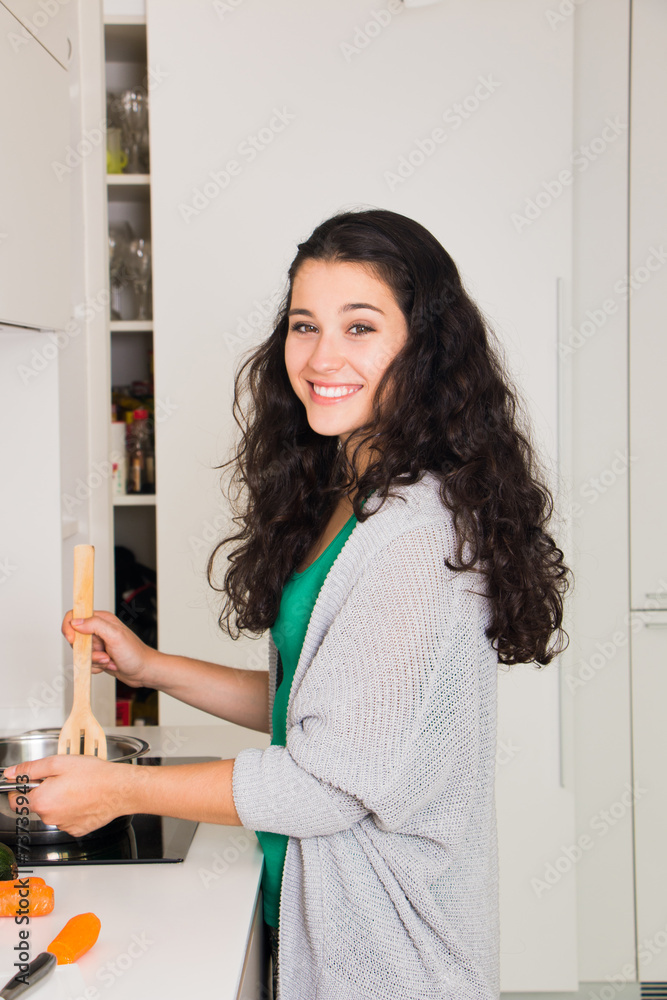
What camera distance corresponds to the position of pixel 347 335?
974 millimetres

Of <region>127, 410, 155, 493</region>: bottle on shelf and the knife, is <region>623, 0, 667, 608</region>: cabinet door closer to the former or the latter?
<region>127, 410, 155, 493</region>: bottle on shelf

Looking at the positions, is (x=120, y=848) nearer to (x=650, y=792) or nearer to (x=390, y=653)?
(x=390, y=653)

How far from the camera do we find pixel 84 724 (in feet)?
Result: 3.23

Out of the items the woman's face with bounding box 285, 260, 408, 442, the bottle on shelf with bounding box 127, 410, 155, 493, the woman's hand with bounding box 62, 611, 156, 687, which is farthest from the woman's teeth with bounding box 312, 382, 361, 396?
the bottle on shelf with bounding box 127, 410, 155, 493

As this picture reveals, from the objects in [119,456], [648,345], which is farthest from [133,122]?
[648,345]

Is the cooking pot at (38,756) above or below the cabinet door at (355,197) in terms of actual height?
below

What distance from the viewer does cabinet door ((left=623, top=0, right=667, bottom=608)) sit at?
6.55ft

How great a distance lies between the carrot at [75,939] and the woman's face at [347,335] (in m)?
0.55

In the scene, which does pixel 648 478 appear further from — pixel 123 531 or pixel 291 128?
pixel 123 531

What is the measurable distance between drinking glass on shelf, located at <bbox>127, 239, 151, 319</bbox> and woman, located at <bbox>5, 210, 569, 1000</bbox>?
1200mm

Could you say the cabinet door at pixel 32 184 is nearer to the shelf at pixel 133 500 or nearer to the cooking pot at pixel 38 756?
the cooking pot at pixel 38 756

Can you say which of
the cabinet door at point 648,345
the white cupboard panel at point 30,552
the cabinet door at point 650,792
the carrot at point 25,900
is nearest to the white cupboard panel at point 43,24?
the white cupboard panel at point 30,552

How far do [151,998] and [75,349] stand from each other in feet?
4.47

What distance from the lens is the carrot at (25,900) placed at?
853 mm
